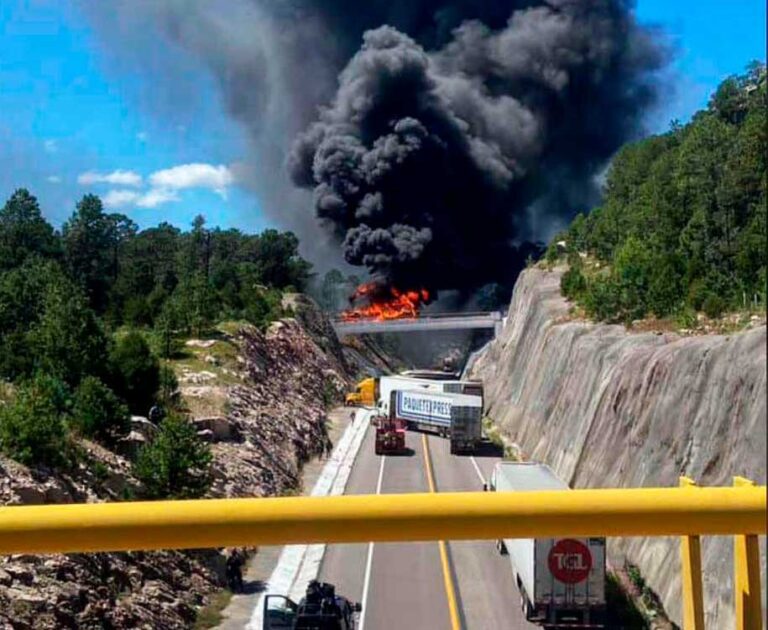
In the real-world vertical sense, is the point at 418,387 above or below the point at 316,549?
above

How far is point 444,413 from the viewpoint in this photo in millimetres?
38969

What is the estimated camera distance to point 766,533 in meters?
2.94

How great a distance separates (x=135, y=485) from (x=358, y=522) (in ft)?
43.4

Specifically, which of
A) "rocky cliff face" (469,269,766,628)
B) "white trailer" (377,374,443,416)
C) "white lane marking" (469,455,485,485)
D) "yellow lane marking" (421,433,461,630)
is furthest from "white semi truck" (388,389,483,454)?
"yellow lane marking" (421,433,461,630)

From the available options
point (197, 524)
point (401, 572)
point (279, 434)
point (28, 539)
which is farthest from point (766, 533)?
point (279, 434)

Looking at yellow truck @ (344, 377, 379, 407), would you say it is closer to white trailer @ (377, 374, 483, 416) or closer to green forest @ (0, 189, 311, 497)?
white trailer @ (377, 374, 483, 416)

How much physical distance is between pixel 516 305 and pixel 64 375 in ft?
135

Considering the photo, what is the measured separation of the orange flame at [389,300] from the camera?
305ft

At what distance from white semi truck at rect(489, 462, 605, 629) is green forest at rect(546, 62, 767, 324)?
2159mm

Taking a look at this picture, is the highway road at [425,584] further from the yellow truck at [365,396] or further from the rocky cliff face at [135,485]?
the yellow truck at [365,396]

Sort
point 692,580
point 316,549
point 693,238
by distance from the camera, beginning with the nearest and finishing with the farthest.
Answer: point 692,580, point 316,549, point 693,238

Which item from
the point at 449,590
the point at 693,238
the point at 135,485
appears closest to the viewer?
the point at 449,590

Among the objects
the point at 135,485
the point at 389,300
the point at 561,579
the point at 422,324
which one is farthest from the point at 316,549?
the point at 389,300

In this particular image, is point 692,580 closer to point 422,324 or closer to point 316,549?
point 316,549
